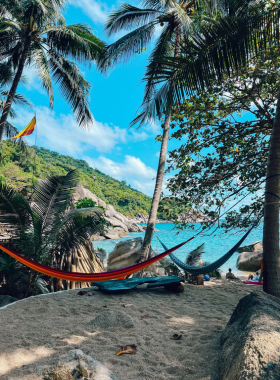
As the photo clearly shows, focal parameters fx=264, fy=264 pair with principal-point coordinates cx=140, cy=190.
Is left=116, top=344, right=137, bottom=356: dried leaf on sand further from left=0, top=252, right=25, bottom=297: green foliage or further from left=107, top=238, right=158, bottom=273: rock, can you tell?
left=107, top=238, right=158, bottom=273: rock

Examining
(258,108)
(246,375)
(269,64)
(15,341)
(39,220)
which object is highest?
(269,64)

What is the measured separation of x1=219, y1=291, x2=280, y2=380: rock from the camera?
1.00 meters

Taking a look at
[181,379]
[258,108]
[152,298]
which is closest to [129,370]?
[181,379]

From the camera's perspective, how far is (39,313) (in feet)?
8.38

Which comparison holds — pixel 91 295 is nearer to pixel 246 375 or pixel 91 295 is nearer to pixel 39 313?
pixel 39 313

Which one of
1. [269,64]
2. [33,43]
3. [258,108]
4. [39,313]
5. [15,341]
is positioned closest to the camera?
[15,341]

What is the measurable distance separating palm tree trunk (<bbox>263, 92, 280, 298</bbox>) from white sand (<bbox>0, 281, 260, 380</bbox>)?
563mm

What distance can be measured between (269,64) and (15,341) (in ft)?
13.7

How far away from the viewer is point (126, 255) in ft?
22.7

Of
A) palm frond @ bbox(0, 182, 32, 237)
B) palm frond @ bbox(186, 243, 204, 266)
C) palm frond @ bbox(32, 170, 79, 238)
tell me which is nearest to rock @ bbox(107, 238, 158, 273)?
palm frond @ bbox(186, 243, 204, 266)

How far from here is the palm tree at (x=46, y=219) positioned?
11.8 ft

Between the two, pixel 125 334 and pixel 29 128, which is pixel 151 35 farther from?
pixel 125 334

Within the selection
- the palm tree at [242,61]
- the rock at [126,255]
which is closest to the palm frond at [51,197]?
the palm tree at [242,61]

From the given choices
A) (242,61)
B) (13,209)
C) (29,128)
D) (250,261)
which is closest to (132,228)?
(250,261)
